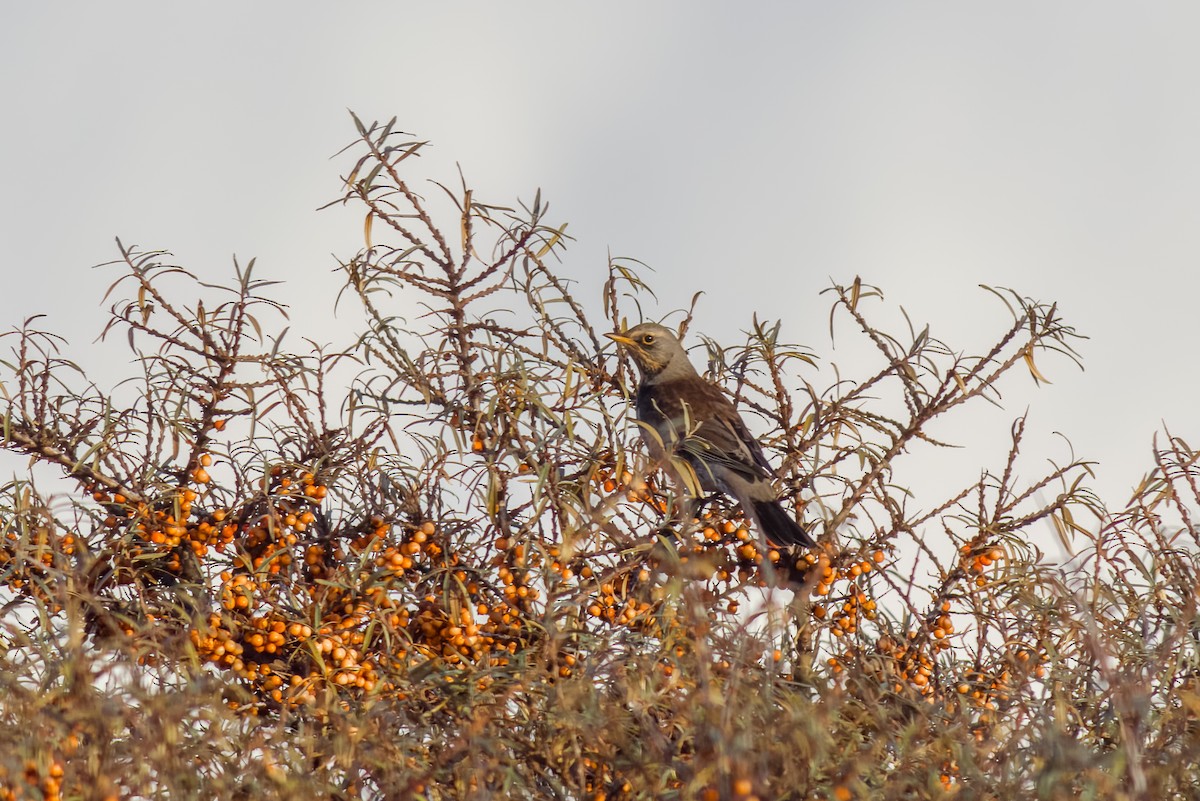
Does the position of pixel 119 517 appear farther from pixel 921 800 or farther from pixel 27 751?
pixel 921 800

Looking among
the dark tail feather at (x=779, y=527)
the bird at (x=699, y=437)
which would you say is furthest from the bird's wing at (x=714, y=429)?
the dark tail feather at (x=779, y=527)

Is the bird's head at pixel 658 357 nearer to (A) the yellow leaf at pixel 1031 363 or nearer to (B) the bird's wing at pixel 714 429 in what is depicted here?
(B) the bird's wing at pixel 714 429

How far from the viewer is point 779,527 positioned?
13.3 feet

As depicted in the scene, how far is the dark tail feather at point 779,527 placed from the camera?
12.9 feet

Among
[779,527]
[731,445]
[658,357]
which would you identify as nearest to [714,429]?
[731,445]

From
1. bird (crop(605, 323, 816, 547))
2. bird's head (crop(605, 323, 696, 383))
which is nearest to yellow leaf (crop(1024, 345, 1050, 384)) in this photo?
bird (crop(605, 323, 816, 547))

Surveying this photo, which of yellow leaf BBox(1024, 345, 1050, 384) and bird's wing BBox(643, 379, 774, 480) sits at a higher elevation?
bird's wing BBox(643, 379, 774, 480)

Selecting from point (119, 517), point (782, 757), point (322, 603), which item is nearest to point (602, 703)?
point (782, 757)

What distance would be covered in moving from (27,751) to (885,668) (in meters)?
2.06

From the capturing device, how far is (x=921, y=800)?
2.35 m

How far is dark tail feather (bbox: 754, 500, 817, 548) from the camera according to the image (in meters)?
3.94

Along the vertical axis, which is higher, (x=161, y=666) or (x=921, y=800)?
(x=161, y=666)

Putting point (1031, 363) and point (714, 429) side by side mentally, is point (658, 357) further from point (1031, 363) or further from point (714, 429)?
point (1031, 363)

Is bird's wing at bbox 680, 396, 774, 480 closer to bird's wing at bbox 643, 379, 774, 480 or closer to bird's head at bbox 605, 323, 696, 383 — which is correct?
bird's wing at bbox 643, 379, 774, 480
